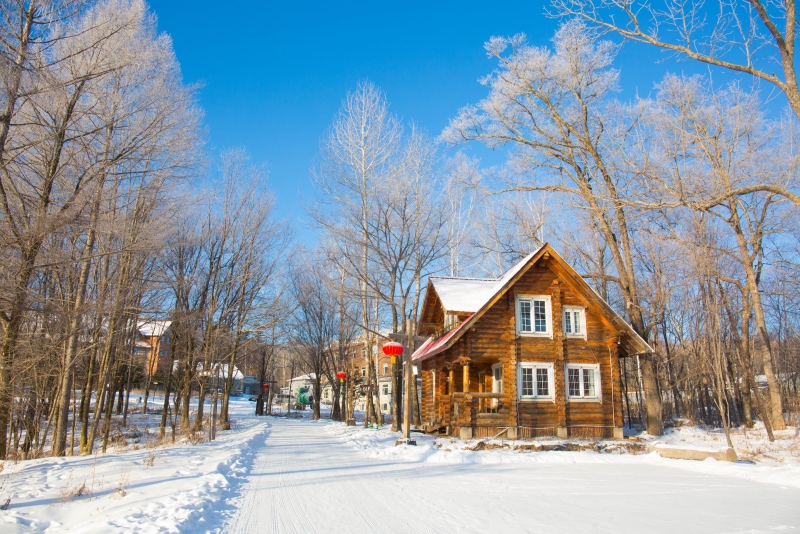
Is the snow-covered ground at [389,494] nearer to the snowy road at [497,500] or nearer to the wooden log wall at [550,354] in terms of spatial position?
the snowy road at [497,500]

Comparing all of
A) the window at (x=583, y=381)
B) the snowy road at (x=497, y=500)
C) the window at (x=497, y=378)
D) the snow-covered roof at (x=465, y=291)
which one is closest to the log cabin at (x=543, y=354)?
the window at (x=583, y=381)

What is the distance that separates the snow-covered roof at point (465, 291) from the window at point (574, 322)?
2.82 m

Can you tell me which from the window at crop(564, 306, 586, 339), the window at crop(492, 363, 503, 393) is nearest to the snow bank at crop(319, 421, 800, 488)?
the window at crop(492, 363, 503, 393)

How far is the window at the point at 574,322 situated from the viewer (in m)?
21.0

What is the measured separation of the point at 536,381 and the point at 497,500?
1289cm

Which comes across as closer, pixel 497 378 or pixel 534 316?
pixel 534 316

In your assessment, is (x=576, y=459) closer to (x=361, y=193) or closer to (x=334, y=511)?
(x=334, y=511)

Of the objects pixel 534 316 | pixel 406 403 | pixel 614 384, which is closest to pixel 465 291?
pixel 534 316

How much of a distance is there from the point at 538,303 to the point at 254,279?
14124mm

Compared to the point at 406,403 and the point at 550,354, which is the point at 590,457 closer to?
the point at 550,354

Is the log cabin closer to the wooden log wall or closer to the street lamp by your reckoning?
the wooden log wall

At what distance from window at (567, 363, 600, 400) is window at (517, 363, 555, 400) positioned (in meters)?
0.82

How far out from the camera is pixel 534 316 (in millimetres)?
20766

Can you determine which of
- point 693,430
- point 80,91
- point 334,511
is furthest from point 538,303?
point 80,91
